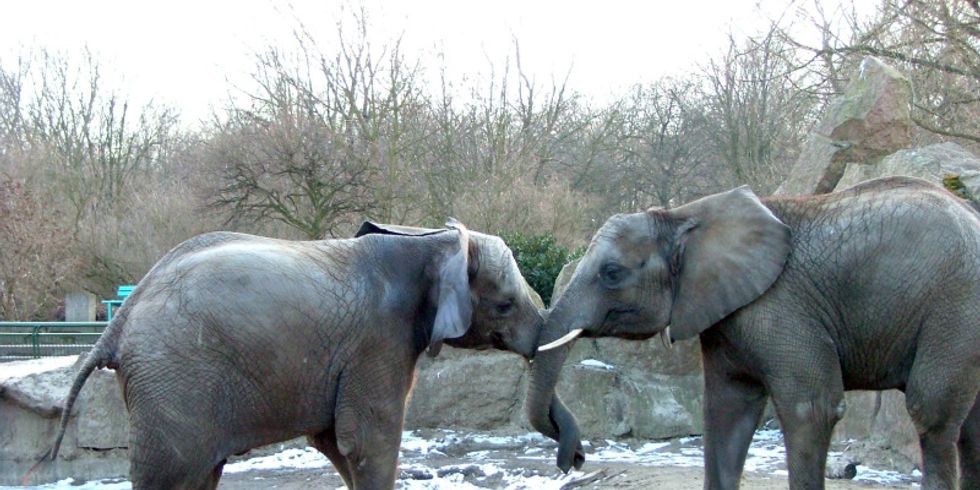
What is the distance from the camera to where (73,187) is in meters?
30.8

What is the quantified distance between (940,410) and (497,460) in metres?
5.10

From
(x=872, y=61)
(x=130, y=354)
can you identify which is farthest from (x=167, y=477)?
(x=872, y=61)

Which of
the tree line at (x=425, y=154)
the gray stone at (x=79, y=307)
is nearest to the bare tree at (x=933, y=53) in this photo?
the tree line at (x=425, y=154)

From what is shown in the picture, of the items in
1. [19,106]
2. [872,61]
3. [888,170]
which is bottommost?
[888,170]

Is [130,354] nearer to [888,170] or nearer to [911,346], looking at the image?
[911,346]

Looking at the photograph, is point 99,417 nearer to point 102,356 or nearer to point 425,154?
point 102,356

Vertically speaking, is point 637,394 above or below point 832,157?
below

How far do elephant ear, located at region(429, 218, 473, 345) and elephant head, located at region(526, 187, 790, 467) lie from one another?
557mm

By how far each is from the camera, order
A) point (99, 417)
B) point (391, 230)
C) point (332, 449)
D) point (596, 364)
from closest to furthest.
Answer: point (332, 449)
point (391, 230)
point (99, 417)
point (596, 364)

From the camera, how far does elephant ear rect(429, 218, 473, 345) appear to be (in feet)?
18.3

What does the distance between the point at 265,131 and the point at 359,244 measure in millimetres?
14201

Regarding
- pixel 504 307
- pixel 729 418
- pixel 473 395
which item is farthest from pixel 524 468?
pixel 729 418

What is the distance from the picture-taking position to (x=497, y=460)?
9.74 meters

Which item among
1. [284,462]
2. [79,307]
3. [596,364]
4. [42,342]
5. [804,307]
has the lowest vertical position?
[284,462]
